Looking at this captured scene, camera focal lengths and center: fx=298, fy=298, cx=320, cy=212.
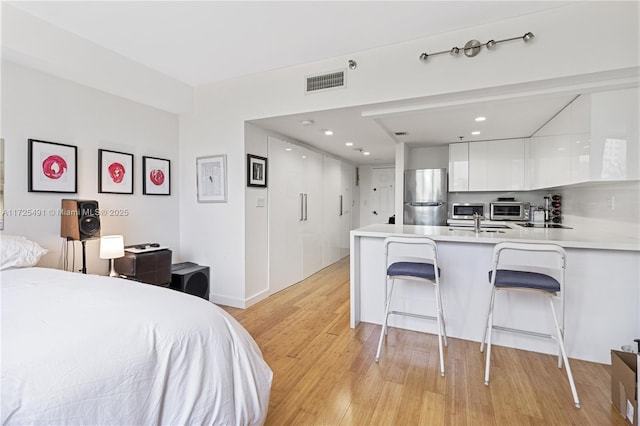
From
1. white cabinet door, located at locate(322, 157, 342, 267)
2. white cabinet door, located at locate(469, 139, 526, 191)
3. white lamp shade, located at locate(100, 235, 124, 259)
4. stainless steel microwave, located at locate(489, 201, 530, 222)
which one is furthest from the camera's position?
white cabinet door, located at locate(322, 157, 342, 267)

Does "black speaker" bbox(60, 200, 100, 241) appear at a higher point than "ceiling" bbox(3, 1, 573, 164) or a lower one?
lower

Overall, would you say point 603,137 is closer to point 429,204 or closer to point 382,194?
point 429,204

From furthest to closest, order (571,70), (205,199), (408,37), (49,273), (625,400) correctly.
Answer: (205,199), (408,37), (571,70), (49,273), (625,400)

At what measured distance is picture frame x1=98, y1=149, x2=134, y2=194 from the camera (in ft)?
9.67

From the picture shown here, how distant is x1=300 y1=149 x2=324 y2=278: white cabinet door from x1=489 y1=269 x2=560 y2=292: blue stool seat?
302cm

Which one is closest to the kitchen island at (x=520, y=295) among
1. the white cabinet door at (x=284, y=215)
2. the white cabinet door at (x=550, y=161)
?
the white cabinet door at (x=550, y=161)

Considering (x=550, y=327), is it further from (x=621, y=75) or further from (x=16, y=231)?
(x=16, y=231)

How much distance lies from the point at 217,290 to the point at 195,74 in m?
2.55

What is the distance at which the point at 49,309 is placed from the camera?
125 cm

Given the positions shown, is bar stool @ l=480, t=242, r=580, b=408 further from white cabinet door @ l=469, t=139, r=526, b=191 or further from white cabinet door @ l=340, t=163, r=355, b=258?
white cabinet door @ l=340, t=163, r=355, b=258

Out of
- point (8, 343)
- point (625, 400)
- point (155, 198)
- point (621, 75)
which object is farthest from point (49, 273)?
point (621, 75)

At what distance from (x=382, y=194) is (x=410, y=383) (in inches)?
223

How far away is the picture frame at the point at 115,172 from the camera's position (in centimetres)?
295

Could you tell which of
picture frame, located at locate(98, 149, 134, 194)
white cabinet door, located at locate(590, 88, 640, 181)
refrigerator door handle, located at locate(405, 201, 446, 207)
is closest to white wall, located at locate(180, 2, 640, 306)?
white cabinet door, located at locate(590, 88, 640, 181)
